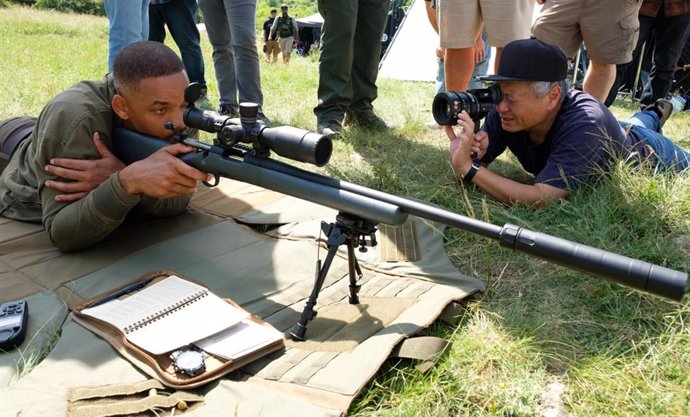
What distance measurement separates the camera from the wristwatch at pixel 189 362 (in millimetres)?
2234

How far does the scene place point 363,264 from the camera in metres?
3.30

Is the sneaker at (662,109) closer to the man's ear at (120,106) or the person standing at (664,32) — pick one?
the person standing at (664,32)

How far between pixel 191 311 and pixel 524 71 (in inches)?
93.9

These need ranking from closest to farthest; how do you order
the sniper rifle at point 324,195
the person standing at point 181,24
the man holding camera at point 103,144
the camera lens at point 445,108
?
the sniper rifle at point 324,195, the man holding camera at point 103,144, the camera lens at point 445,108, the person standing at point 181,24

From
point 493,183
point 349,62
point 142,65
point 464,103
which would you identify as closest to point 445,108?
point 464,103

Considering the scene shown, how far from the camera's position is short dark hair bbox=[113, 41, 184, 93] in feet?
9.61

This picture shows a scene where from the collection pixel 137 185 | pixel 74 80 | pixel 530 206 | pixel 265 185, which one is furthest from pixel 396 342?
pixel 74 80

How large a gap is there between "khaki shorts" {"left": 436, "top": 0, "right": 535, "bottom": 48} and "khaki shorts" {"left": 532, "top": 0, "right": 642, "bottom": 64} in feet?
0.77

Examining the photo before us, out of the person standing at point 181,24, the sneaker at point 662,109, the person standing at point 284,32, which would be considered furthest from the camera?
the person standing at point 284,32

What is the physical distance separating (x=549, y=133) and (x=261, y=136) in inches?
83.6

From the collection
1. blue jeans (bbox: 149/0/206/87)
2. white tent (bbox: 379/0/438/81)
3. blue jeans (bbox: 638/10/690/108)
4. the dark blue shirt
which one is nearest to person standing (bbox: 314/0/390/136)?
the dark blue shirt

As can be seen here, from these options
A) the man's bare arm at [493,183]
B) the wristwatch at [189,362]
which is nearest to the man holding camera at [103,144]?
the wristwatch at [189,362]

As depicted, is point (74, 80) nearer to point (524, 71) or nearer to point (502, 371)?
point (524, 71)

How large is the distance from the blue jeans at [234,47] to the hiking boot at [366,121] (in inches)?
38.2
